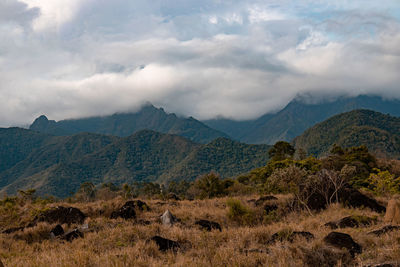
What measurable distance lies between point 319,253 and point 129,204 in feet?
43.3

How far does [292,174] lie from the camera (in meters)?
19.0

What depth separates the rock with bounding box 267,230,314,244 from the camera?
30.6 feet

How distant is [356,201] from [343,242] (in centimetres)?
949

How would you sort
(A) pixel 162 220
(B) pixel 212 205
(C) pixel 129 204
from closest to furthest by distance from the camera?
(A) pixel 162 220, (C) pixel 129 204, (B) pixel 212 205

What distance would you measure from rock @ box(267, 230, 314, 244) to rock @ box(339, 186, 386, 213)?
8114 millimetres

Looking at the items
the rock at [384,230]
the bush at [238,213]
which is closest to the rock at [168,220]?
the bush at [238,213]

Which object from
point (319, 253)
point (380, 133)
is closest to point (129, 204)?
point (319, 253)

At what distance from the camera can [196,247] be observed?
9.42 m

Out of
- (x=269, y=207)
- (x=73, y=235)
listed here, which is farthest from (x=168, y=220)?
(x=269, y=207)

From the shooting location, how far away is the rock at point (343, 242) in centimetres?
802

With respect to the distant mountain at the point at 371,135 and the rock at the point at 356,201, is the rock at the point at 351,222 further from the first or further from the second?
the distant mountain at the point at 371,135

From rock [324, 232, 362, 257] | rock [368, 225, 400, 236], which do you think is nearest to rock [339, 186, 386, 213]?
rock [368, 225, 400, 236]

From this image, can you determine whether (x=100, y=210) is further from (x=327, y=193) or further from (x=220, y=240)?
(x=327, y=193)

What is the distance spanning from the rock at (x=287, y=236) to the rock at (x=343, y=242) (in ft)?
2.91
